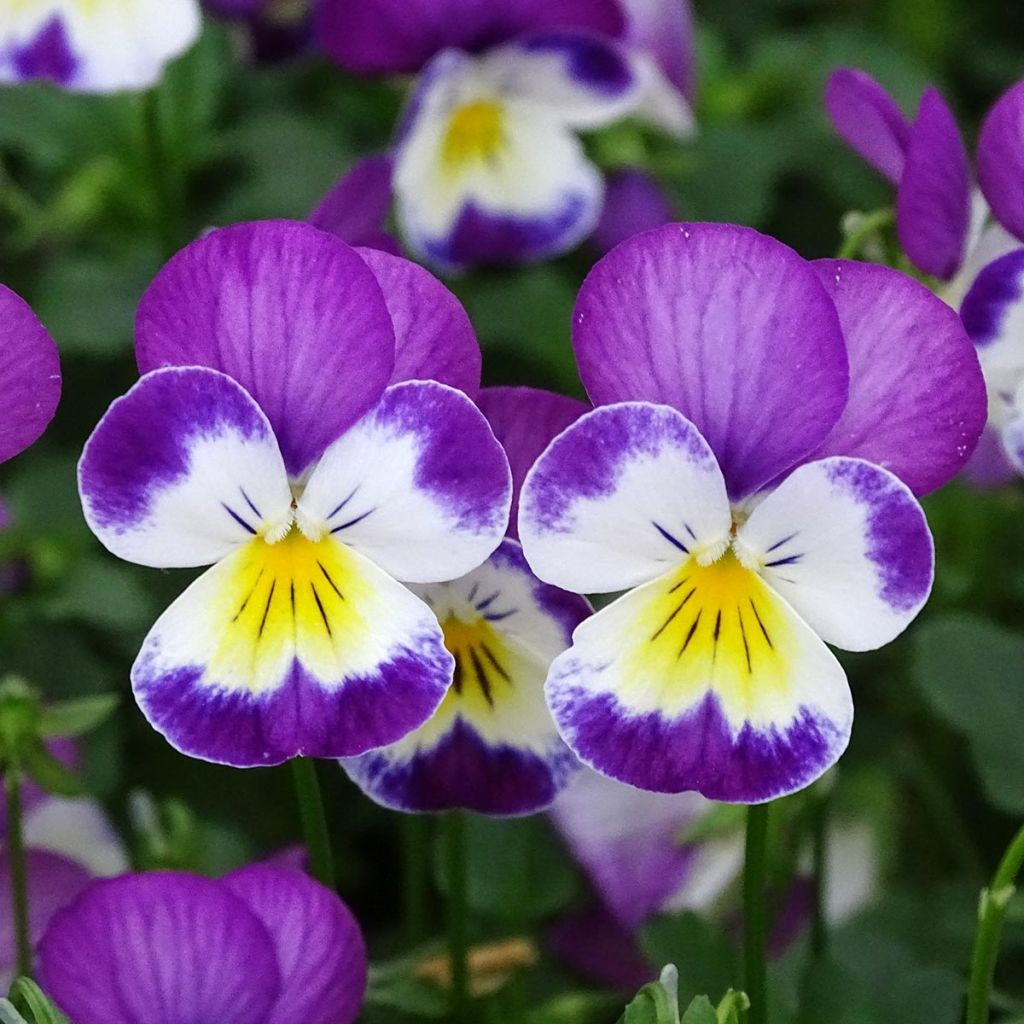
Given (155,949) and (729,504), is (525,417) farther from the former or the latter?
(155,949)

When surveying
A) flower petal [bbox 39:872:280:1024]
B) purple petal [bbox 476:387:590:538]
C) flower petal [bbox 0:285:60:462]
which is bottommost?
flower petal [bbox 39:872:280:1024]

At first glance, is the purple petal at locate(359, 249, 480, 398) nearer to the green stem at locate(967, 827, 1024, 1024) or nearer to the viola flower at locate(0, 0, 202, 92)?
the green stem at locate(967, 827, 1024, 1024)

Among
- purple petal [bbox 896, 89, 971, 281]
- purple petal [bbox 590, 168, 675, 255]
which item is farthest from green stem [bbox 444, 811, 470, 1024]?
purple petal [bbox 590, 168, 675, 255]

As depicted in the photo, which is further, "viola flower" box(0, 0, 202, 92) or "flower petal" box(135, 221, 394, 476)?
"viola flower" box(0, 0, 202, 92)

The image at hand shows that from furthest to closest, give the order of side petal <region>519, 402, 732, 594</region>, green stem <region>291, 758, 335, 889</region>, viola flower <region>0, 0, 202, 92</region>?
viola flower <region>0, 0, 202, 92</region> < green stem <region>291, 758, 335, 889</region> < side petal <region>519, 402, 732, 594</region>

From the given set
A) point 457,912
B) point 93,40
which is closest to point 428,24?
point 93,40

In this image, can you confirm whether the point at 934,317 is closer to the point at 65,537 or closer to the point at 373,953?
the point at 373,953

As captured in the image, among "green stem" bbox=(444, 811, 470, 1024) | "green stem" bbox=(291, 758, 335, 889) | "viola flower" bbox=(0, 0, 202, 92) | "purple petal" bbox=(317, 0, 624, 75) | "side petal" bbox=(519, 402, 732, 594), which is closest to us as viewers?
"side petal" bbox=(519, 402, 732, 594)
